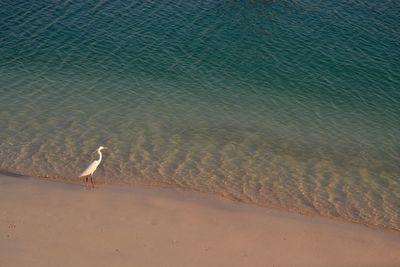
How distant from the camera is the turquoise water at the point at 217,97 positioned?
2191 cm

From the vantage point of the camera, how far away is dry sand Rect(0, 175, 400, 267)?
672 inches

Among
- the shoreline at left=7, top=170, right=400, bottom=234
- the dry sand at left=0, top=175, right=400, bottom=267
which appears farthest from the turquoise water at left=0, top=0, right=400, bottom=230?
the dry sand at left=0, top=175, right=400, bottom=267

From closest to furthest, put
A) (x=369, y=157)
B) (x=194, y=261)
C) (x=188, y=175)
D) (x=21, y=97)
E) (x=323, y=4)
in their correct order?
(x=194, y=261) < (x=188, y=175) < (x=369, y=157) < (x=21, y=97) < (x=323, y=4)

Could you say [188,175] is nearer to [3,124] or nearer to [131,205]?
[131,205]

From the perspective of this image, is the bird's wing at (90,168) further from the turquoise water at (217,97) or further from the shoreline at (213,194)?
the turquoise water at (217,97)

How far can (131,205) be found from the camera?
19.6 metres

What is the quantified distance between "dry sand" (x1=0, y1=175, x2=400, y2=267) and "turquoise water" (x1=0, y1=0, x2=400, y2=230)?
1020mm

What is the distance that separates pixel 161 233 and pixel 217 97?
37.8ft

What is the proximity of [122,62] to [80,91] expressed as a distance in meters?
4.03

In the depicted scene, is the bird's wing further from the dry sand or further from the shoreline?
the dry sand

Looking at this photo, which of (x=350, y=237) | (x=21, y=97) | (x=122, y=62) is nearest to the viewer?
(x=350, y=237)

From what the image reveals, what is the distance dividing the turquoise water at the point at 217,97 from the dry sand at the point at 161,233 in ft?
3.35

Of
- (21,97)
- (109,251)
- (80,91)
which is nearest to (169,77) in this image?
(80,91)

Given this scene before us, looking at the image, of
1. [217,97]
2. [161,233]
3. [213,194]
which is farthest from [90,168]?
[217,97]
